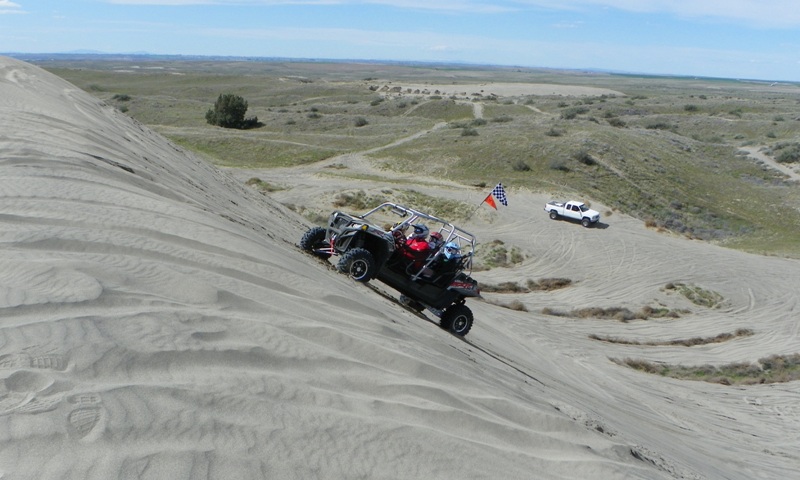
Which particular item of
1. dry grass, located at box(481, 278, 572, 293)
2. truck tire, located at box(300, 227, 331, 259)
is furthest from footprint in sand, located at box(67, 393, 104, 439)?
dry grass, located at box(481, 278, 572, 293)

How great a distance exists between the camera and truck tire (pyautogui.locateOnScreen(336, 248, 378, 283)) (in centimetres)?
962

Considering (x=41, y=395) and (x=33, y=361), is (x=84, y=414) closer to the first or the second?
(x=41, y=395)

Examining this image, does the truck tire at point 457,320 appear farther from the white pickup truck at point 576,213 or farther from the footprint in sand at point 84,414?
the white pickup truck at point 576,213

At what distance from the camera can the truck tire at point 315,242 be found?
10588 mm

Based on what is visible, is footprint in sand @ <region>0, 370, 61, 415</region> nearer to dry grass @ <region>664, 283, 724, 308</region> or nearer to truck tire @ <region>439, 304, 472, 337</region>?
truck tire @ <region>439, 304, 472, 337</region>

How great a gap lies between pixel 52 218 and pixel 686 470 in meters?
7.47

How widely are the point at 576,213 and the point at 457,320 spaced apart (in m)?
18.1

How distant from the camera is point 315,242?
10.7 m

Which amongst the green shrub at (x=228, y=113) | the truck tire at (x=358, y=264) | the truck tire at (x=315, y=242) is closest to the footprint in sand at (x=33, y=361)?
the truck tire at (x=358, y=264)

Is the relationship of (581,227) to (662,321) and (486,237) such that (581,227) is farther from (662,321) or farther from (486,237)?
(662,321)

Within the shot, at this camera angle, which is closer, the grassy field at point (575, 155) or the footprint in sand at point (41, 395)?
the footprint in sand at point (41, 395)

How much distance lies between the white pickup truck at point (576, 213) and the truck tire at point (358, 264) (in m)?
19.3

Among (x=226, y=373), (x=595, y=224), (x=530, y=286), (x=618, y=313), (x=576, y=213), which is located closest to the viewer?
(x=226, y=373)

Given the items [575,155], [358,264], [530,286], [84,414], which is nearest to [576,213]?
[530,286]
